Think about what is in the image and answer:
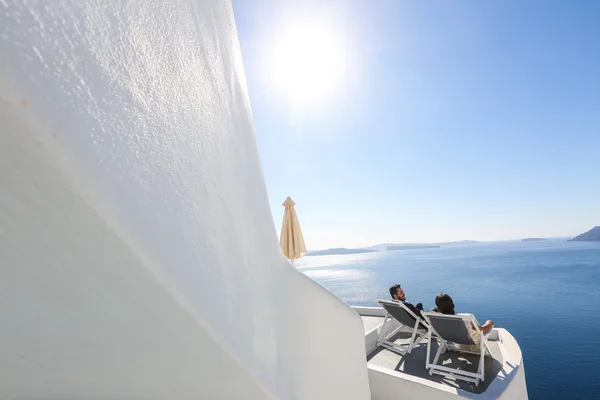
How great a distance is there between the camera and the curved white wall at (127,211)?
475 millimetres

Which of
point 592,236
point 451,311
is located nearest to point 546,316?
point 451,311

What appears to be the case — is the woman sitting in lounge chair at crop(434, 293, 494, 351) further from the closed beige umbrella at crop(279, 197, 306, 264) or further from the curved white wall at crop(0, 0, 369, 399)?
the curved white wall at crop(0, 0, 369, 399)

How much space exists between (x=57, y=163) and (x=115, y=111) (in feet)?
0.54

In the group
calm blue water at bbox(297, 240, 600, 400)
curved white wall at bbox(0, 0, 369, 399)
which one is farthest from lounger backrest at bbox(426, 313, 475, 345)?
calm blue water at bbox(297, 240, 600, 400)

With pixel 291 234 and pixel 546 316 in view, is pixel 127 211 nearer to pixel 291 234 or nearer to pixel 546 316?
pixel 291 234

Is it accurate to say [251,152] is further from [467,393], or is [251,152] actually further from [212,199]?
[467,393]

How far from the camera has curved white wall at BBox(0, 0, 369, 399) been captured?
18.7 inches

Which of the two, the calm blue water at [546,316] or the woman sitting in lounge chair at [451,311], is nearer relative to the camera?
the woman sitting in lounge chair at [451,311]

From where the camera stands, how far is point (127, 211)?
61 centimetres

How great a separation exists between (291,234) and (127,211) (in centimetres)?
474

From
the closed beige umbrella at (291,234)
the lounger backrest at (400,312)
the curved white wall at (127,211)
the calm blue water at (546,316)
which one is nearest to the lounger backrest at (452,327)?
the lounger backrest at (400,312)

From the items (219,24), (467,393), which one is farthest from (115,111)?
(467,393)

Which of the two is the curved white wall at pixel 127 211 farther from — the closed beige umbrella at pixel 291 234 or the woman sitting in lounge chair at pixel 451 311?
the woman sitting in lounge chair at pixel 451 311

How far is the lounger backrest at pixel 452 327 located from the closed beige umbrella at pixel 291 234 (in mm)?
2324
